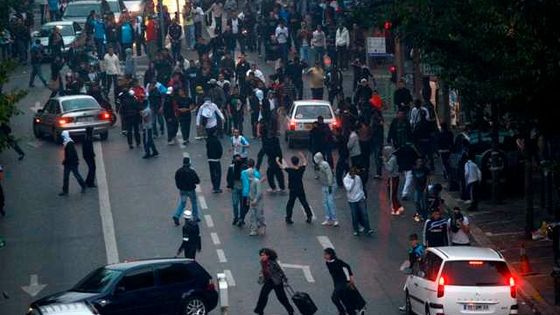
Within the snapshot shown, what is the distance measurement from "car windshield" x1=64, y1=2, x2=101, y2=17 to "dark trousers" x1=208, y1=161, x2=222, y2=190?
2784 centimetres

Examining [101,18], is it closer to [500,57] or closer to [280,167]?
[280,167]

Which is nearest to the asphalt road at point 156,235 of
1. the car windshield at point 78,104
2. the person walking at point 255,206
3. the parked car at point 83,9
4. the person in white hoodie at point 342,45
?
the person walking at point 255,206

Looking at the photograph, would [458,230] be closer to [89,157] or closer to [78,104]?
[89,157]

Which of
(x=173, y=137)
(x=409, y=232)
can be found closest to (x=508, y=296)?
(x=409, y=232)

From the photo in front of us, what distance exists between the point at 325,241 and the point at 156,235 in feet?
12.4

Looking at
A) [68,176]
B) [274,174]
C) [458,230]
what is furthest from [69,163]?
[458,230]

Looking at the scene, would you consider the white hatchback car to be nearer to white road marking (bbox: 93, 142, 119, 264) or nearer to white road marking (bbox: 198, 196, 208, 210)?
white road marking (bbox: 93, 142, 119, 264)

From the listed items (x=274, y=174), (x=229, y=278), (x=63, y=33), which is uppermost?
(x=63, y=33)

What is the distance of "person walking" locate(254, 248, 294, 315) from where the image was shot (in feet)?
96.9

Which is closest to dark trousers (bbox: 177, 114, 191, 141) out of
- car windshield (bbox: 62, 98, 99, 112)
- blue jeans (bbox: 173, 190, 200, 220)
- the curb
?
car windshield (bbox: 62, 98, 99, 112)

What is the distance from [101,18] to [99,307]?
36.1 m

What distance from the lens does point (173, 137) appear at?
4744 cm

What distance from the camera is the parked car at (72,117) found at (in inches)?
1855

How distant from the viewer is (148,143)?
44.9m
